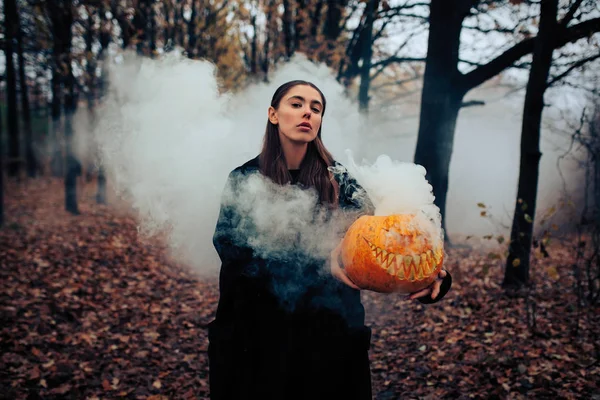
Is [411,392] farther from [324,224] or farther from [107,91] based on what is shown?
[107,91]

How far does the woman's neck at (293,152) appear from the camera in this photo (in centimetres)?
250

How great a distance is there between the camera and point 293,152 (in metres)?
2.51

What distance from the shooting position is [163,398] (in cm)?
456

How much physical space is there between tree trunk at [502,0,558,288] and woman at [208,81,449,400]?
14.4 feet

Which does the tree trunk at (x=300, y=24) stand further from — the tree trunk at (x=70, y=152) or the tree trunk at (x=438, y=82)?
the tree trunk at (x=438, y=82)

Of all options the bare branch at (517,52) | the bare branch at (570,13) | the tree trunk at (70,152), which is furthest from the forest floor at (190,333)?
the tree trunk at (70,152)

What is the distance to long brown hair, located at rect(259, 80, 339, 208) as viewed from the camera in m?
2.44

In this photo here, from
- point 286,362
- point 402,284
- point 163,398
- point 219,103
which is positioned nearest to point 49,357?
point 163,398

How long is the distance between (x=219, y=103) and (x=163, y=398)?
328cm

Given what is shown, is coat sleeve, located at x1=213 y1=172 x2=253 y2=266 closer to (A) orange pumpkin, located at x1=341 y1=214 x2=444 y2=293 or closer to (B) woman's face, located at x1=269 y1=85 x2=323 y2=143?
(B) woman's face, located at x1=269 y1=85 x2=323 y2=143

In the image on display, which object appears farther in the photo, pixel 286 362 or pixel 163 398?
pixel 163 398

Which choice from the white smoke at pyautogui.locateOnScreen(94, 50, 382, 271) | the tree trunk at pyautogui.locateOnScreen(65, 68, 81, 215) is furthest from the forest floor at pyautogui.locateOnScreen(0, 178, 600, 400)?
the tree trunk at pyautogui.locateOnScreen(65, 68, 81, 215)

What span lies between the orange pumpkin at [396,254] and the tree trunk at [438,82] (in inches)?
206

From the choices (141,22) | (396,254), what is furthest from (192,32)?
(396,254)
